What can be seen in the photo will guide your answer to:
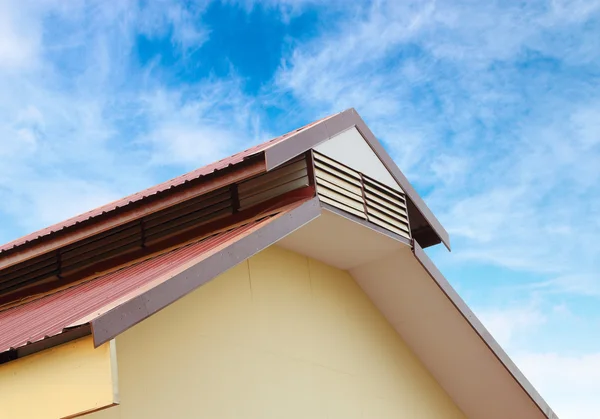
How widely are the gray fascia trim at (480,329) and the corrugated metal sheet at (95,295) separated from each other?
1.86 meters

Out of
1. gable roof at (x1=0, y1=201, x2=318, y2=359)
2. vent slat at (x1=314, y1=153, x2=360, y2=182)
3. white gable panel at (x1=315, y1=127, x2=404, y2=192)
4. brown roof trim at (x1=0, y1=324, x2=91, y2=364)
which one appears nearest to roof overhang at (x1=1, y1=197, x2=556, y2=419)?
gable roof at (x1=0, y1=201, x2=318, y2=359)

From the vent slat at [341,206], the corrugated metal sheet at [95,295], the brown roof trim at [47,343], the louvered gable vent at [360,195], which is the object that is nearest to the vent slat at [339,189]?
the louvered gable vent at [360,195]

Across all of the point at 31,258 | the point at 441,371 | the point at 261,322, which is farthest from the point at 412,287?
the point at 31,258

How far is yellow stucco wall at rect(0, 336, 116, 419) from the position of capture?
4.11m

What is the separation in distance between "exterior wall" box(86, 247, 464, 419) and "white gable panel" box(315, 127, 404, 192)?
98 cm

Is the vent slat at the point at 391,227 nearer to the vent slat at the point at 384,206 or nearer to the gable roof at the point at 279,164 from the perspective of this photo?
the vent slat at the point at 384,206

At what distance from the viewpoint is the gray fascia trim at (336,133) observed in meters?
6.43

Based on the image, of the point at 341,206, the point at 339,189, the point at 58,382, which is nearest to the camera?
the point at 58,382

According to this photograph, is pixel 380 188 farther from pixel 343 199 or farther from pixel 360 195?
Answer: pixel 343 199

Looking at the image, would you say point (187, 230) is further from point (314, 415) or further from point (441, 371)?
point (441, 371)

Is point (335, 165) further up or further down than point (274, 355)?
further up

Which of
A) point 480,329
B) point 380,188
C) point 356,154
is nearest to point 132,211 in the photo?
point 356,154

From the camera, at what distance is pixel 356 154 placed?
724 centimetres

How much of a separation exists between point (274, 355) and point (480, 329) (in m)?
2.16
